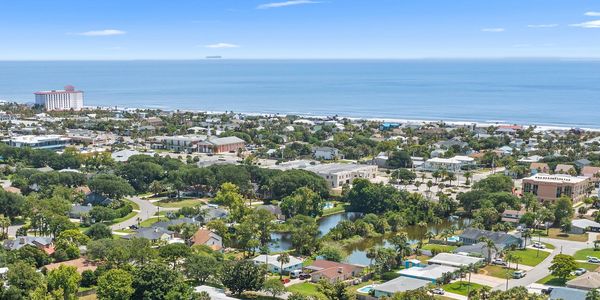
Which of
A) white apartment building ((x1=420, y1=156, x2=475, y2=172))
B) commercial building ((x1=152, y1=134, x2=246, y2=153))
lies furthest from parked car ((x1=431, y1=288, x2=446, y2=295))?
commercial building ((x1=152, y1=134, x2=246, y2=153))

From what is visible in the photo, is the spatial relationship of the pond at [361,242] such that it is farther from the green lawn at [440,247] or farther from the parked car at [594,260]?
the parked car at [594,260]

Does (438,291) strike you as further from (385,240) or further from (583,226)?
(583,226)

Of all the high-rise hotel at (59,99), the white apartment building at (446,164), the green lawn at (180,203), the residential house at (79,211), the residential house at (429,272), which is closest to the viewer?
the residential house at (429,272)

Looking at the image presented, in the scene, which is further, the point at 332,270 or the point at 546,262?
the point at 546,262

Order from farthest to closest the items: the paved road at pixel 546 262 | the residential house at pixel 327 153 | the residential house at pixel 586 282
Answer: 1. the residential house at pixel 327 153
2. the paved road at pixel 546 262
3. the residential house at pixel 586 282

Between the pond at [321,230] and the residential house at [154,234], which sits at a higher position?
the residential house at [154,234]

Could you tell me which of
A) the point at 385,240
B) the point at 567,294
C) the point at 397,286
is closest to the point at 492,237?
the point at 385,240

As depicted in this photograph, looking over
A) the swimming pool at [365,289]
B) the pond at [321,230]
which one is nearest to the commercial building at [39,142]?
the pond at [321,230]

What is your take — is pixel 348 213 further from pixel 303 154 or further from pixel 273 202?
pixel 303 154
